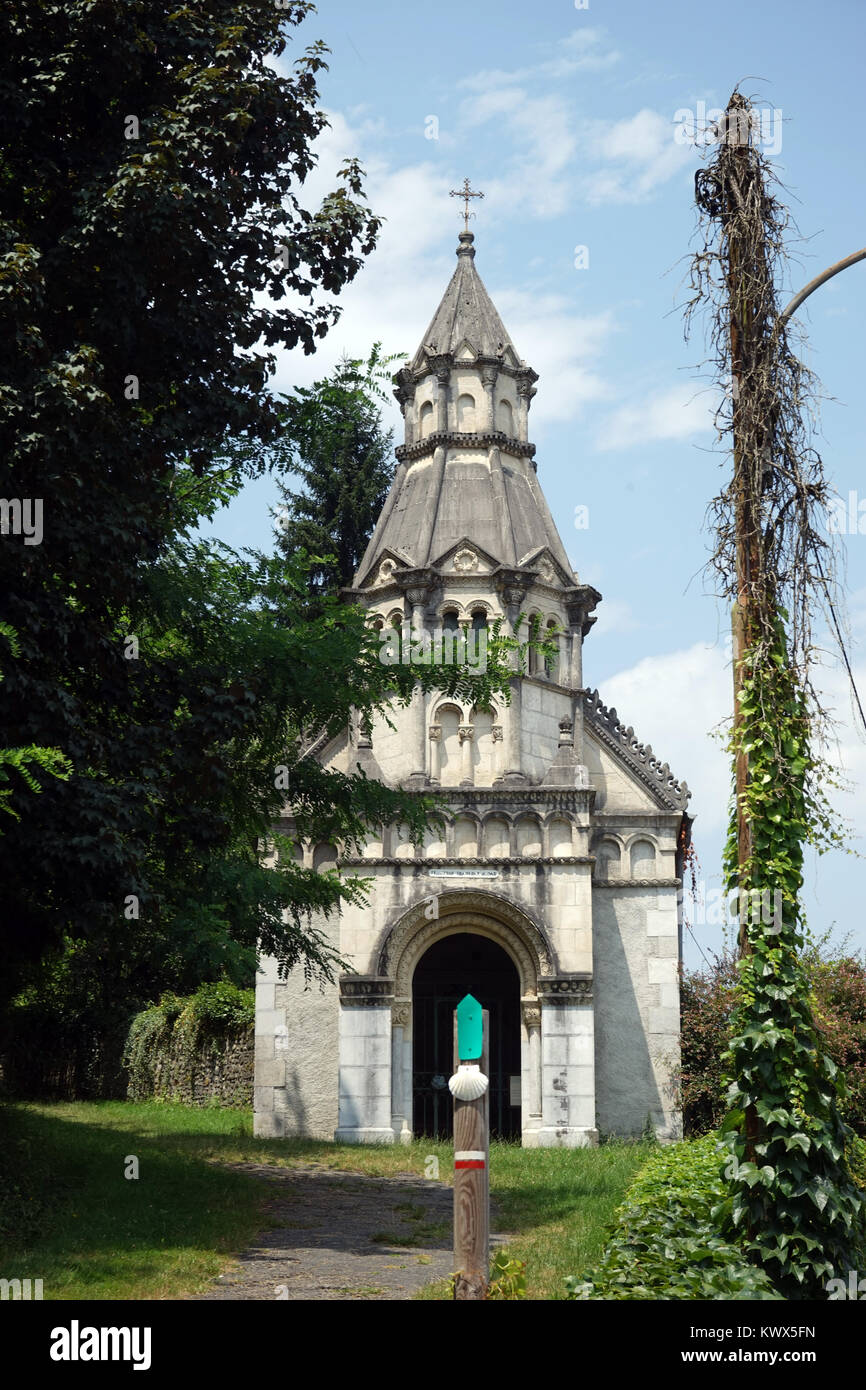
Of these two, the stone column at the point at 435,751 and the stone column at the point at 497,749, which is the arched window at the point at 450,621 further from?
the stone column at the point at 497,749

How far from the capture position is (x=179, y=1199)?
14938 millimetres

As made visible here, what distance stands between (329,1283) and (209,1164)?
7.52 metres

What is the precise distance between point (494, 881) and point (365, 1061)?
3563mm

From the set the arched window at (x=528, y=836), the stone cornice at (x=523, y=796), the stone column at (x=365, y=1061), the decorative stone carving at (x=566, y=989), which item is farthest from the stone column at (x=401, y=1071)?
the stone cornice at (x=523, y=796)

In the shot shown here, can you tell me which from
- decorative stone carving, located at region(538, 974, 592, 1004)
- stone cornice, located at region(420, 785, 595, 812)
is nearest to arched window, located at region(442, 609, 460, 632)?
stone cornice, located at region(420, 785, 595, 812)

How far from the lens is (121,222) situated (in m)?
11.8

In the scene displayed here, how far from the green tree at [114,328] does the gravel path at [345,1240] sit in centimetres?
323

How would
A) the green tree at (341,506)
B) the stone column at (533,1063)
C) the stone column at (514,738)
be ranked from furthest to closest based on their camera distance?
the green tree at (341,506) → the stone column at (514,738) → the stone column at (533,1063)

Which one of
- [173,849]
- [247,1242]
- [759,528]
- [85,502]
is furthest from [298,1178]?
[759,528]

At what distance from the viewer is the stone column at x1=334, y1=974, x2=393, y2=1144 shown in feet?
73.2

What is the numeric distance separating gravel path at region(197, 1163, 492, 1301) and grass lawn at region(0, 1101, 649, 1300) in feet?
1.04

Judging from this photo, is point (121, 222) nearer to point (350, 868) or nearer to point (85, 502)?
point (85, 502)

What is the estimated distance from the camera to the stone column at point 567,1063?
72.7ft
